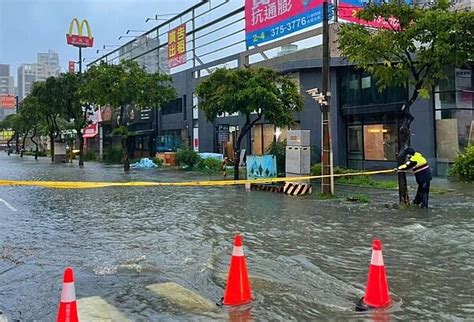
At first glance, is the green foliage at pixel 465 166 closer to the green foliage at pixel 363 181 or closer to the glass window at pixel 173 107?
the green foliage at pixel 363 181

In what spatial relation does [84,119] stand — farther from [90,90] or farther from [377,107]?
[377,107]

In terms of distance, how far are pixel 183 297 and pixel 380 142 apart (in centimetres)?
2130

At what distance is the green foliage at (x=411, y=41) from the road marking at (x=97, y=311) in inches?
393

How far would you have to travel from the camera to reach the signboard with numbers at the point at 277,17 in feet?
90.3

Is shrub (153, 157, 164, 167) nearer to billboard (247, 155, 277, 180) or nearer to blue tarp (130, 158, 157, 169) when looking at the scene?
blue tarp (130, 158, 157, 169)

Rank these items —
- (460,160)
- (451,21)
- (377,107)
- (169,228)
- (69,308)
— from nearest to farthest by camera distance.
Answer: (69,308), (169,228), (451,21), (460,160), (377,107)

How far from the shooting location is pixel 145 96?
108ft

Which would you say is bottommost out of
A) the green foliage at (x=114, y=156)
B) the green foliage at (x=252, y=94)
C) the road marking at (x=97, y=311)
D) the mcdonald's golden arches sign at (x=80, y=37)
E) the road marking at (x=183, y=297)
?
the road marking at (x=183, y=297)

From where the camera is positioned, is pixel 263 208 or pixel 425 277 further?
pixel 263 208

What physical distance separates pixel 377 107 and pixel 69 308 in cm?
2289

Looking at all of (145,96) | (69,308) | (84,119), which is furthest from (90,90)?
(69,308)

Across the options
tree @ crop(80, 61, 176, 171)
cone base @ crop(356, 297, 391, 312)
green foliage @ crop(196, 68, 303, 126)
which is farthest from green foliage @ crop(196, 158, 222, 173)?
cone base @ crop(356, 297, 391, 312)

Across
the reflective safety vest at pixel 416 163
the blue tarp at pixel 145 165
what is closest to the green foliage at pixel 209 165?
the blue tarp at pixel 145 165

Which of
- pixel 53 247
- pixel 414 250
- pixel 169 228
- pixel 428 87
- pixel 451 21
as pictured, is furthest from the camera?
pixel 428 87
